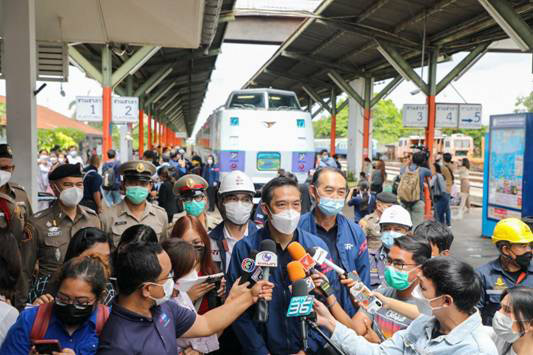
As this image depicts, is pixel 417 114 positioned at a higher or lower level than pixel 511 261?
higher

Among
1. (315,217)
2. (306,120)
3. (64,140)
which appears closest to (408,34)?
(306,120)

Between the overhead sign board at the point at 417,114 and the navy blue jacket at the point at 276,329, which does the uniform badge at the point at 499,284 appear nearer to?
the navy blue jacket at the point at 276,329

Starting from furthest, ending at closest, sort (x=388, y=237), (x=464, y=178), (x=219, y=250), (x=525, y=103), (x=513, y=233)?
1. (x=525, y=103)
2. (x=464, y=178)
3. (x=388, y=237)
4. (x=513, y=233)
5. (x=219, y=250)

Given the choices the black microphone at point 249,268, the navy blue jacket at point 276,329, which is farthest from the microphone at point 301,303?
the black microphone at point 249,268

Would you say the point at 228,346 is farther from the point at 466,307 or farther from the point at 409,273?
the point at 466,307

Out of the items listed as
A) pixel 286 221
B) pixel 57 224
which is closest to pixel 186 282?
pixel 286 221

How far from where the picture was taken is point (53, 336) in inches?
102

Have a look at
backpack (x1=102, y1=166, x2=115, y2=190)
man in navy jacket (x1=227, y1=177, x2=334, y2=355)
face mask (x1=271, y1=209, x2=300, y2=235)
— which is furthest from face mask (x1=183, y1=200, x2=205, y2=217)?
backpack (x1=102, y1=166, x2=115, y2=190)

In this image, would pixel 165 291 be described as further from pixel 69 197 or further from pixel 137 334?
pixel 69 197

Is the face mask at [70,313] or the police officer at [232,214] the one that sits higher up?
the police officer at [232,214]

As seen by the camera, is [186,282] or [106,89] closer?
[186,282]

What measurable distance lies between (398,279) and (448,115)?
1566 cm

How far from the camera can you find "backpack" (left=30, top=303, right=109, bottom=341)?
254 centimetres

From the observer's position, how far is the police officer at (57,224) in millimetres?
4453
